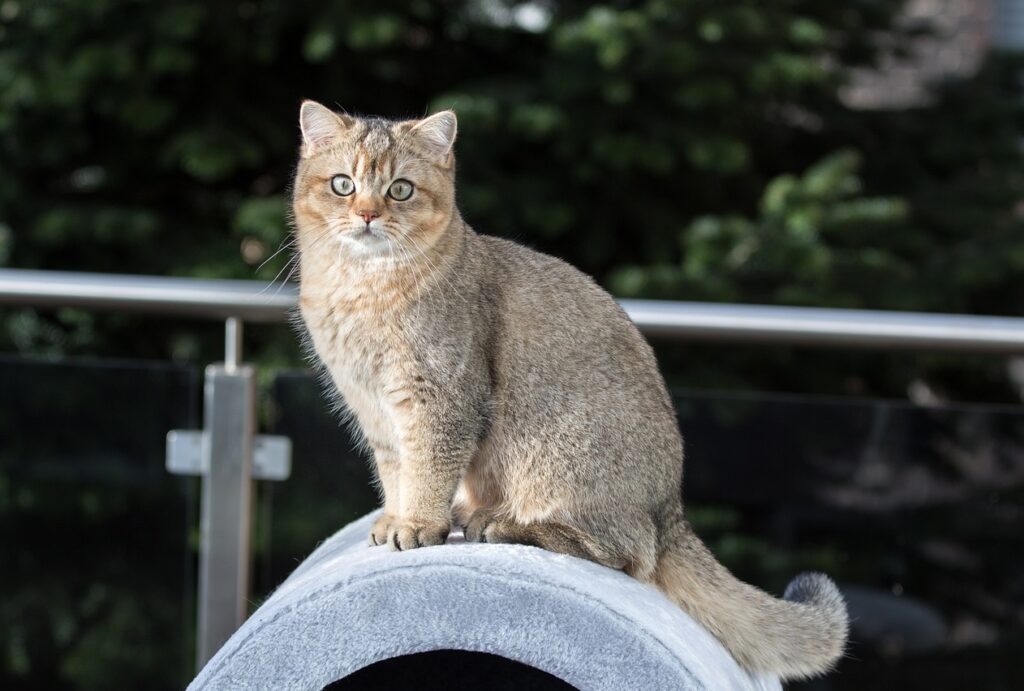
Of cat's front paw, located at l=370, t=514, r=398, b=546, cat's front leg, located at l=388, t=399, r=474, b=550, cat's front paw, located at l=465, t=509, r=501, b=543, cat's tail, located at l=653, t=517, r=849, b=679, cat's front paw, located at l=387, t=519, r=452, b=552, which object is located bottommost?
A: cat's tail, located at l=653, t=517, r=849, b=679

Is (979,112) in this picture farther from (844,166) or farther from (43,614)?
(43,614)

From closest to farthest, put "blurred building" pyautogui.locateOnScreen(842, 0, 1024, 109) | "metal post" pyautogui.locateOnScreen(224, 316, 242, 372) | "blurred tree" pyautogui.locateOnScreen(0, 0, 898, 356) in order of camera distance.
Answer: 1. "metal post" pyautogui.locateOnScreen(224, 316, 242, 372)
2. "blurred tree" pyautogui.locateOnScreen(0, 0, 898, 356)
3. "blurred building" pyautogui.locateOnScreen(842, 0, 1024, 109)

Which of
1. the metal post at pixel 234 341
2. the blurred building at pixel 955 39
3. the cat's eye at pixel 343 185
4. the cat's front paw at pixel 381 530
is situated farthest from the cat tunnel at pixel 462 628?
the blurred building at pixel 955 39

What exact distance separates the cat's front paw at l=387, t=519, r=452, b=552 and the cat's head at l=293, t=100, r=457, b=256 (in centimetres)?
44

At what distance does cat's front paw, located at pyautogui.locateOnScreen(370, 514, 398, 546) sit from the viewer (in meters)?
2.00

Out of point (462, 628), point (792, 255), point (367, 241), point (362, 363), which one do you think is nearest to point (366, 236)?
point (367, 241)

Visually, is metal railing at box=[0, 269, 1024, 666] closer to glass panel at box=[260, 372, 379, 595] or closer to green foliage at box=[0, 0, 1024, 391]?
glass panel at box=[260, 372, 379, 595]

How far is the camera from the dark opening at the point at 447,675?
208 cm

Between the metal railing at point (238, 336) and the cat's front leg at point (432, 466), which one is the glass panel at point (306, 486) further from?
the cat's front leg at point (432, 466)

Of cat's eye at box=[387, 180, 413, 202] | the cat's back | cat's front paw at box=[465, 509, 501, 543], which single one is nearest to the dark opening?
cat's front paw at box=[465, 509, 501, 543]

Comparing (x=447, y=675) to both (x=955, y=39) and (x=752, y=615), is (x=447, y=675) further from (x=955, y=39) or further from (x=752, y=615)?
(x=955, y=39)

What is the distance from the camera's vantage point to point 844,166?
13.0 ft

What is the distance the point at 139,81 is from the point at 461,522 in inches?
90.6

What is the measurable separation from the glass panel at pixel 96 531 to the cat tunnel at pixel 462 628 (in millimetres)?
1092
